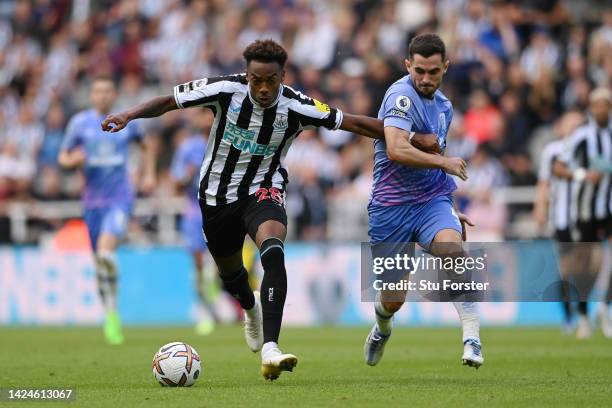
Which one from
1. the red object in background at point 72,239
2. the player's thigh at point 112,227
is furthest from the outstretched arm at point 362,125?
the red object in background at point 72,239

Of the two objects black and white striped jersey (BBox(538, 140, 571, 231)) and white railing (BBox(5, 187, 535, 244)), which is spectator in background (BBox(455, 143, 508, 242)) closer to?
white railing (BBox(5, 187, 535, 244))

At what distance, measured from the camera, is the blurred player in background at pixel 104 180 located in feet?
46.8

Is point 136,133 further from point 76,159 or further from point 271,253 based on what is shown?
point 271,253

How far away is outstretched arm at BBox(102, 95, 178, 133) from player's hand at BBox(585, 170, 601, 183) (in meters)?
7.59

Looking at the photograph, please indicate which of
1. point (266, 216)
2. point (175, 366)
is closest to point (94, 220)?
point (266, 216)

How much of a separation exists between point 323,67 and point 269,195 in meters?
12.8

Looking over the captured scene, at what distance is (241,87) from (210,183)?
2.82 ft

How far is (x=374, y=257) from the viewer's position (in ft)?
30.6

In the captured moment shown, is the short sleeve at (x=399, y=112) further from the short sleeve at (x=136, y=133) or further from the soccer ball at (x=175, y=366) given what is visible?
the short sleeve at (x=136, y=133)

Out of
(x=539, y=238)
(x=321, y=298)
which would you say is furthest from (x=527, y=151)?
(x=321, y=298)

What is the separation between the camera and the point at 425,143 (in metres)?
Result: 8.69

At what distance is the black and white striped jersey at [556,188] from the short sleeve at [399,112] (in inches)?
262

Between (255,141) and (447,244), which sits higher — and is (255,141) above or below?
above

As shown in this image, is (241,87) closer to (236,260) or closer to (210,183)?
(210,183)
